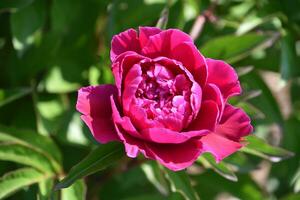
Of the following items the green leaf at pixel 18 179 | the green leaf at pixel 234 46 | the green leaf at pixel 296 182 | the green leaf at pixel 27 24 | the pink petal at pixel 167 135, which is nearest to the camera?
the pink petal at pixel 167 135

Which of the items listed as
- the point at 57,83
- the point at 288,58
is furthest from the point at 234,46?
the point at 57,83

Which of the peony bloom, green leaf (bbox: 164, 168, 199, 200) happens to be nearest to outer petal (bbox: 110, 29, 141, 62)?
the peony bloom

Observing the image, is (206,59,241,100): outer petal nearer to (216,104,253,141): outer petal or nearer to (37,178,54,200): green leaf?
(216,104,253,141): outer petal

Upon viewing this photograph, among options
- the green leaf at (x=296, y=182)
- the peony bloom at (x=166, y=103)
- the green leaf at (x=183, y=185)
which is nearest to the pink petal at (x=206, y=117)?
the peony bloom at (x=166, y=103)

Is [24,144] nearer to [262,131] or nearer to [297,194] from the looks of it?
[297,194]

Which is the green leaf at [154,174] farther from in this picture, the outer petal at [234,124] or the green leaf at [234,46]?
the outer petal at [234,124]

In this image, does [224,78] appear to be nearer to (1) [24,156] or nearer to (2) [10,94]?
(1) [24,156]

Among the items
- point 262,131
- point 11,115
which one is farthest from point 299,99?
point 11,115
